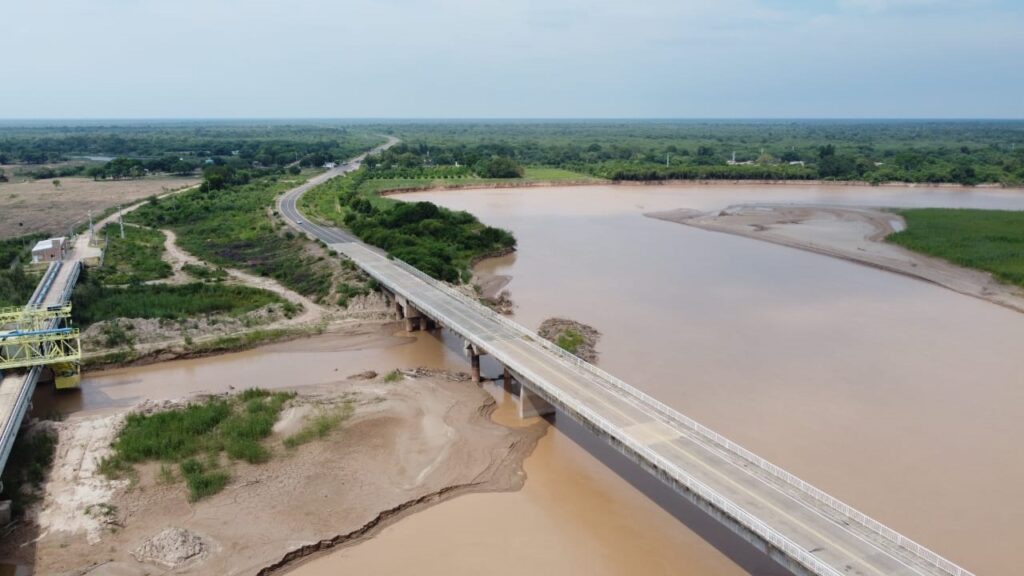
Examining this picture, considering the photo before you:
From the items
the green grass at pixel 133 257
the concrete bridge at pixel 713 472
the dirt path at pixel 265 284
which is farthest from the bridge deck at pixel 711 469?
the green grass at pixel 133 257

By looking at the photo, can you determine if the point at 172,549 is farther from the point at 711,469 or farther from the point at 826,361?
the point at 826,361

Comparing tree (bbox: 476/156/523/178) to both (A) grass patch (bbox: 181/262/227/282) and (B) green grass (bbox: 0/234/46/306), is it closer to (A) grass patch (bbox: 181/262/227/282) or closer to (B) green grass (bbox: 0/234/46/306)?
(B) green grass (bbox: 0/234/46/306)

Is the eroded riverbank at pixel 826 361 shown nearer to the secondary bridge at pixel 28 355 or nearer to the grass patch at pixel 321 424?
the grass patch at pixel 321 424

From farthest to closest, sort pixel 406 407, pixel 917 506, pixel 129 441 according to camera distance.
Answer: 1. pixel 406 407
2. pixel 129 441
3. pixel 917 506

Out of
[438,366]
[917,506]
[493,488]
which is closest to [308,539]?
[493,488]

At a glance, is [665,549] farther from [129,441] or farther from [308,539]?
[129,441]
